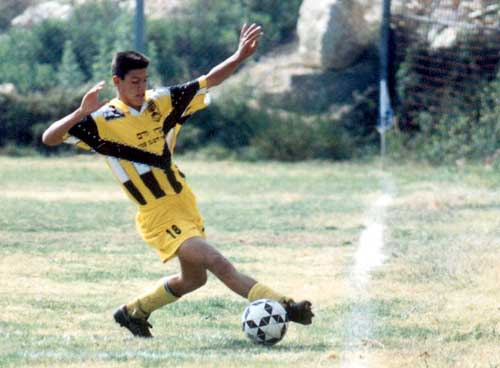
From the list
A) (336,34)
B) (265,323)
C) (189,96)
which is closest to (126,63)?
(189,96)

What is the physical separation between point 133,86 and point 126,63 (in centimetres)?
15

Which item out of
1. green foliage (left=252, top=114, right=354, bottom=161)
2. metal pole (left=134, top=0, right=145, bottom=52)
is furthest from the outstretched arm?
green foliage (left=252, top=114, right=354, bottom=161)

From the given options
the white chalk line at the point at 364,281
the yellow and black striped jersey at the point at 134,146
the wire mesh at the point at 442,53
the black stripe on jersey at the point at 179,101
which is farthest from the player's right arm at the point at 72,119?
the wire mesh at the point at 442,53

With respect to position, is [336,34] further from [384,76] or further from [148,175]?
[148,175]

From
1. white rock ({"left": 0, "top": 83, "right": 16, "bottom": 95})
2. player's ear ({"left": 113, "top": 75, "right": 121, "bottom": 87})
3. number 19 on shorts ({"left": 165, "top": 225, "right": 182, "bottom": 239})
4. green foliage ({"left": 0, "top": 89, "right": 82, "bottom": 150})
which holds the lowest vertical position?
green foliage ({"left": 0, "top": 89, "right": 82, "bottom": 150})

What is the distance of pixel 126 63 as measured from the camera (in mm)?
6887

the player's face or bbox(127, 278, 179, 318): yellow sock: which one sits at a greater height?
the player's face

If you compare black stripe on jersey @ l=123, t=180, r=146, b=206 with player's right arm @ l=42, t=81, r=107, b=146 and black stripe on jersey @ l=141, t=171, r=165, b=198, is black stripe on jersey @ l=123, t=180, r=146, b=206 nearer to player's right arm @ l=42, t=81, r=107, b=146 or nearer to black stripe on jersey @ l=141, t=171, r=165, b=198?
black stripe on jersey @ l=141, t=171, r=165, b=198

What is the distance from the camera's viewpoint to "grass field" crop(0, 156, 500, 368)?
647 centimetres

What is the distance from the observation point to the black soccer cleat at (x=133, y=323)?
7031 millimetres

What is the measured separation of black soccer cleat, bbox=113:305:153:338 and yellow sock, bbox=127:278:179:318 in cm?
2

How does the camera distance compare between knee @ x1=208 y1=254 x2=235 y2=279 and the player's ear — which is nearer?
knee @ x1=208 y1=254 x2=235 y2=279

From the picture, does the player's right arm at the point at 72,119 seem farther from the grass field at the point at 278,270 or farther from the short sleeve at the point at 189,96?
the grass field at the point at 278,270

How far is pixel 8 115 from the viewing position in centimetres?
2130
